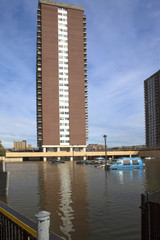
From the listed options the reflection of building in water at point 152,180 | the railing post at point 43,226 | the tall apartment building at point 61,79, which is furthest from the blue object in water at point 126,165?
the tall apartment building at point 61,79

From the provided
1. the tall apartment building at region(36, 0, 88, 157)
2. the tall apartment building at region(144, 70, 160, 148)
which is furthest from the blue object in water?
the tall apartment building at region(144, 70, 160, 148)

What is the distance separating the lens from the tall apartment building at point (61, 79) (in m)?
104

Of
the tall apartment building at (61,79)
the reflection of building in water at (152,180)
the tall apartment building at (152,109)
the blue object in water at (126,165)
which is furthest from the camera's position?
the tall apartment building at (152,109)

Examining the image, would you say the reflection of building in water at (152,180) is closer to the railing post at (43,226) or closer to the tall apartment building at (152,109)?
the railing post at (43,226)

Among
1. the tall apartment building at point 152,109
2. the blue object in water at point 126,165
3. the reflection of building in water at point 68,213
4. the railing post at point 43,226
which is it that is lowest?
the blue object in water at point 126,165

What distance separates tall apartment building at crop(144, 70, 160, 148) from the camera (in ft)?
554

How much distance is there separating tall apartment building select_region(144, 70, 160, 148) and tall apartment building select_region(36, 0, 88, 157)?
7824 centimetres

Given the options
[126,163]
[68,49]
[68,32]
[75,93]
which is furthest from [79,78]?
[126,163]

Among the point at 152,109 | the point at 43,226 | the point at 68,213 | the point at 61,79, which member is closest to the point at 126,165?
the point at 68,213

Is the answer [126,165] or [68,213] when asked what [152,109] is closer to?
[126,165]

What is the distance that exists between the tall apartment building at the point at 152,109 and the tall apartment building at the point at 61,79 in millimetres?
78238

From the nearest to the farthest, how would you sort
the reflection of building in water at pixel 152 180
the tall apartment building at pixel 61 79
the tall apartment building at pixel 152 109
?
the reflection of building in water at pixel 152 180 < the tall apartment building at pixel 61 79 < the tall apartment building at pixel 152 109

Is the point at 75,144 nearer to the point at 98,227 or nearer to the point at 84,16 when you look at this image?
the point at 84,16

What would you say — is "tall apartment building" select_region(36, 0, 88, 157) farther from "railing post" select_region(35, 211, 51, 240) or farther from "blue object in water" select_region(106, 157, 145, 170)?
"railing post" select_region(35, 211, 51, 240)
